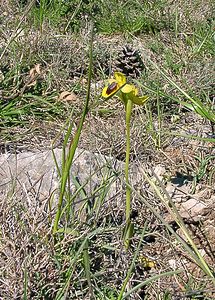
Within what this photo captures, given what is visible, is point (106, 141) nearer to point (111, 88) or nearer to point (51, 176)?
point (51, 176)

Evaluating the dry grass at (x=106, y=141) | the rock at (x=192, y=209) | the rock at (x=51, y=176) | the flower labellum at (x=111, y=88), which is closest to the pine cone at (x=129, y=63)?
the dry grass at (x=106, y=141)

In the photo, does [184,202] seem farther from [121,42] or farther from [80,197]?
[121,42]

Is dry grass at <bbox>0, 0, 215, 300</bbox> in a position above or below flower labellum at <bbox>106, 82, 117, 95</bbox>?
below

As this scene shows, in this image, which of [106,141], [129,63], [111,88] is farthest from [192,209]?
[129,63]

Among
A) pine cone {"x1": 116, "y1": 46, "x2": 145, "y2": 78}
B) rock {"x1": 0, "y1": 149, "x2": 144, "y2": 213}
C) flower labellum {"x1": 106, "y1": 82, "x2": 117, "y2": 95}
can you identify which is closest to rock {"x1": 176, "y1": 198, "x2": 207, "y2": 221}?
rock {"x1": 0, "y1": 149, "x2": 144, "y2": 213}

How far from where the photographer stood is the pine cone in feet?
10.2

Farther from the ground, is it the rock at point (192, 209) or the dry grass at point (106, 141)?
the dry grass at point (106, 141)

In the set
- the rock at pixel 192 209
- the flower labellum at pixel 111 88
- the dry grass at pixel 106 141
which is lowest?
the rock at pixel 192 209

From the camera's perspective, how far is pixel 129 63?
3.10 m

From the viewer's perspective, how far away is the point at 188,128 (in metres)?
2.71

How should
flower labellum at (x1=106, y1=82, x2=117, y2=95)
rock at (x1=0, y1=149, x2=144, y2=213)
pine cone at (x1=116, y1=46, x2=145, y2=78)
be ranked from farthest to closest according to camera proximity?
pine cone at (x1=116, y1=46, x2=145, y2=78)
rock at (x1=0, y1=149, x2=144, y2=213)
flower labellum at (x1=106, y1=82, x2=117, y2=95)

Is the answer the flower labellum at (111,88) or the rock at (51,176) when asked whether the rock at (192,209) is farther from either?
the flower labellum at (111,88)

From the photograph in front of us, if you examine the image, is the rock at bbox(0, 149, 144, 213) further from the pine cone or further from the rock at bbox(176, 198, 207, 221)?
the pine cone

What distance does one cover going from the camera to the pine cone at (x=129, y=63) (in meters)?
3.09
